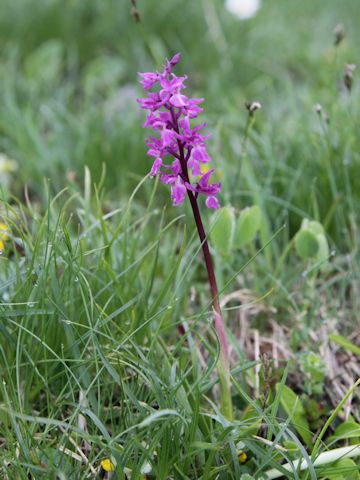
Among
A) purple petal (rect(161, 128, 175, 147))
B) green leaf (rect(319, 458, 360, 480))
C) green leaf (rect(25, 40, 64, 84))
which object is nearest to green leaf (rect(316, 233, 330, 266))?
green leaf (rect(319, 458, 360, 480))

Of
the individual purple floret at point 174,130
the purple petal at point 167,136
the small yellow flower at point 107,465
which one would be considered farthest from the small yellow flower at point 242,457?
the purple petal at point 167,136

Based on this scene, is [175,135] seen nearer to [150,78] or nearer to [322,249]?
[150,78]

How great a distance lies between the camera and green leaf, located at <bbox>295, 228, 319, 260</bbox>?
221 centimetres

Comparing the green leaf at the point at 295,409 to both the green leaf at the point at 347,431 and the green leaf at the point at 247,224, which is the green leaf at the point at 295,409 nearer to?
the green leaf at the point at 347,431

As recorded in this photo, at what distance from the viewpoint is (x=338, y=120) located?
308 centimetres

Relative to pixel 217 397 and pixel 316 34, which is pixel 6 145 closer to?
pixel 217 397

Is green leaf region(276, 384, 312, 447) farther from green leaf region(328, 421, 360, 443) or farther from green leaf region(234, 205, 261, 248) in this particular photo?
green leaf region(234, 205, 261, 248)

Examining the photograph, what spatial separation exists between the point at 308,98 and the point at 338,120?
722 millimetres

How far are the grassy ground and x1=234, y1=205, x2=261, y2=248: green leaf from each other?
60mm

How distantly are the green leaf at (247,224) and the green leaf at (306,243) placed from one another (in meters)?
0.15

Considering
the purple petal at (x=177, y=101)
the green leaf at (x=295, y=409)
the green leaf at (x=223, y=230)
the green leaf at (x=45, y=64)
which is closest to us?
the purple petal at (x=177, y=101)

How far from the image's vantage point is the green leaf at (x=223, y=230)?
215 centimetres

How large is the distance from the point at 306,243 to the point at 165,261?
59cm

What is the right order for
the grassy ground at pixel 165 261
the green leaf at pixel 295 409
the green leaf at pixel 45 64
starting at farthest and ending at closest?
the green leaf at pixel 45 64 → the green leaf at pixel 295 409 → the grassy ground at pixel 165 261
